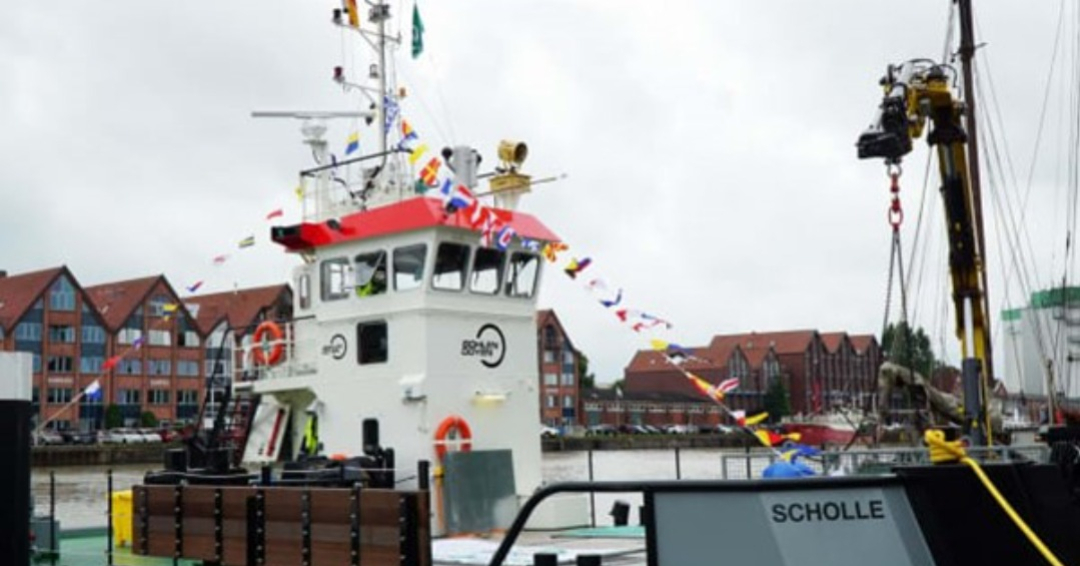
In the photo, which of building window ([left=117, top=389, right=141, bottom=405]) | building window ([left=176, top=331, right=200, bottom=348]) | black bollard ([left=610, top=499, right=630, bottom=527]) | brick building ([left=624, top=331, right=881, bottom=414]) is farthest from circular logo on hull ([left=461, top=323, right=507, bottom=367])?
brick building ([left=624, top=331, right=881, bottom=414])

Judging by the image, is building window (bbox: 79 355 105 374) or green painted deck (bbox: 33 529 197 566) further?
building window (bbox: 79 355 105 374)

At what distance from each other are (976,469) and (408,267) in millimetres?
8548

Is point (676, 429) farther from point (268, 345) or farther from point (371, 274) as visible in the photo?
point (371, 274)

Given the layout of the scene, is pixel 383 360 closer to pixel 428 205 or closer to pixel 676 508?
pixel 428 205

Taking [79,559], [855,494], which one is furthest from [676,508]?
[79,559]

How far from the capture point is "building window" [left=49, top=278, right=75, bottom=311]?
7019 cm

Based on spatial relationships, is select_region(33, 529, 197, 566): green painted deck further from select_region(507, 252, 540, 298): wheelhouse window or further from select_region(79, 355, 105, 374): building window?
select_region(79, 355, 105, 374): building window

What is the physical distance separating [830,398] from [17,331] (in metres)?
71.9

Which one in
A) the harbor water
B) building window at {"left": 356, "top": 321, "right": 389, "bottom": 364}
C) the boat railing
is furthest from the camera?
the harbor water

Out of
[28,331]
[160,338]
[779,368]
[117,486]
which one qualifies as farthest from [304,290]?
[779,368]

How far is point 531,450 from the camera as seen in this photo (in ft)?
42.8

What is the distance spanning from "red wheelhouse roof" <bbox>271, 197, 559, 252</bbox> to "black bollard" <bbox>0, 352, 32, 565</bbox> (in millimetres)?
7203

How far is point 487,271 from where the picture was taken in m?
13.1

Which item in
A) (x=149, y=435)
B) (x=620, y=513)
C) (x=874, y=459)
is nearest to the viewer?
(x=874, y=459)
